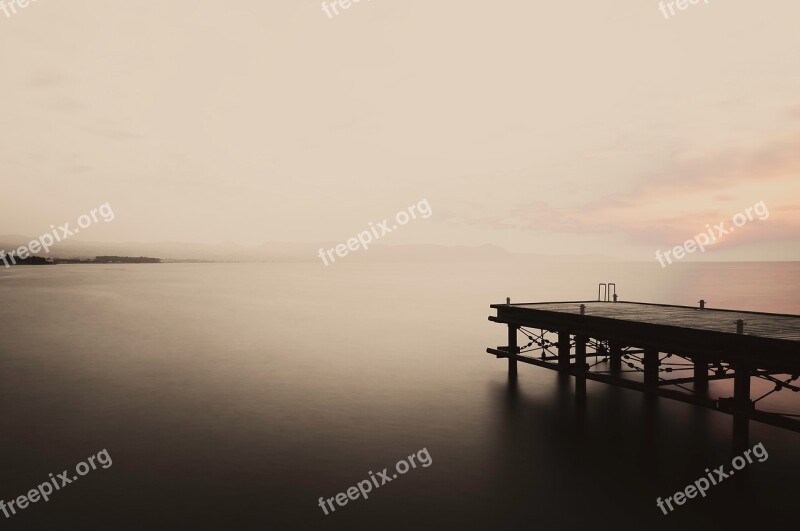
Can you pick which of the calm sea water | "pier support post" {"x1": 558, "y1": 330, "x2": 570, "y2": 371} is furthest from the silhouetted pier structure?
the calm sea water

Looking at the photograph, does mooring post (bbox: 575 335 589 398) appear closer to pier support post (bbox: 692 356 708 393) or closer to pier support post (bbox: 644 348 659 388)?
pier support post (bbox: 644 348 659 388)

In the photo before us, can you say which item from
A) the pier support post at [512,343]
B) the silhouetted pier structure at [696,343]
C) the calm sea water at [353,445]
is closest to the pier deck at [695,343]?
the silhouetted pier structure at [696,343]

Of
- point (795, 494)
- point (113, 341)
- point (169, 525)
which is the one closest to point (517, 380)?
point (795, 494)

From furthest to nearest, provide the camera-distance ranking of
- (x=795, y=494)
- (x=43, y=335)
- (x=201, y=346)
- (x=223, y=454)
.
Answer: (x=43, y=335) < (x=201, y=346) < (x=223, y=454) < (x=795, y=494)

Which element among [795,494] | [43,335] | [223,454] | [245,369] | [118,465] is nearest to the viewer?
[795,494]

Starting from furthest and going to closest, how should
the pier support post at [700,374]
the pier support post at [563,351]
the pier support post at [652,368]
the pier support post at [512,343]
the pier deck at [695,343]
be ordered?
the pier support post at [512,343]
the pier support post at [700,374]
the pier support post at [563,351]
the pier support post at [652,368]
the pier deck at [695,343]

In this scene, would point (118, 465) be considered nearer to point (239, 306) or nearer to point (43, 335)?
point (43, 335)

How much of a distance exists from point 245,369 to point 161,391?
6.91 m

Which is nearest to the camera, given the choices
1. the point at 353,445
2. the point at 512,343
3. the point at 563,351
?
the point at 353,445

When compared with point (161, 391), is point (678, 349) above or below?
above

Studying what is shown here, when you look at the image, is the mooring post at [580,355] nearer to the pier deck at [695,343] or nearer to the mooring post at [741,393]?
the pier deck at [695,343]

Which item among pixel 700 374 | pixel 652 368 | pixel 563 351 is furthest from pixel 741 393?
pixel 700 374

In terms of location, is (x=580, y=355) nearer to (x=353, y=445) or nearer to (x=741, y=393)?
(x=741, y=393)

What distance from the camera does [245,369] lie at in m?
31.5
